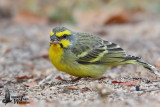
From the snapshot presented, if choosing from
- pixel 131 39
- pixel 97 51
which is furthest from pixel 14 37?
pixel 97 51

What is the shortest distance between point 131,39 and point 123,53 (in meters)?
4.36

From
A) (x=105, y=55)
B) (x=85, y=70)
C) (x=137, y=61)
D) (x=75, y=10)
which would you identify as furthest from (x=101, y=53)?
(x=75, y=10)

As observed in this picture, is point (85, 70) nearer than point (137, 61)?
Yes

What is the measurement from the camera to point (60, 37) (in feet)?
→ 19.2

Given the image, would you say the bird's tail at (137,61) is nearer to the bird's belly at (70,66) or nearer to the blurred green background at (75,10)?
the bird's belly at (70,66)

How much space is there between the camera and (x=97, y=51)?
20.2 ft

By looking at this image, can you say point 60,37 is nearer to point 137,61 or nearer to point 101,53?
point 101,53

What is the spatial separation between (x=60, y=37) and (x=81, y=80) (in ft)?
2.73

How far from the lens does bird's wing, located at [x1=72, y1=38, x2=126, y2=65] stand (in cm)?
598

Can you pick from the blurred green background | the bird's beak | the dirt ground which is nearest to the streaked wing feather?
the dirt ground

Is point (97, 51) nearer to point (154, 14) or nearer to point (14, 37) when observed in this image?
point (14, 37)

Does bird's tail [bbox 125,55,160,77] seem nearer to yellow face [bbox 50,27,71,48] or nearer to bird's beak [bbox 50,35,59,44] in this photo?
yellow face [bbox 50,27,71,48]

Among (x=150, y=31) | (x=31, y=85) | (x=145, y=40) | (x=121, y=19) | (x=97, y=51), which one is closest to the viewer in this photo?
(x=31, y=85)

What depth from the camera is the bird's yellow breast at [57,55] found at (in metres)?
5.65
